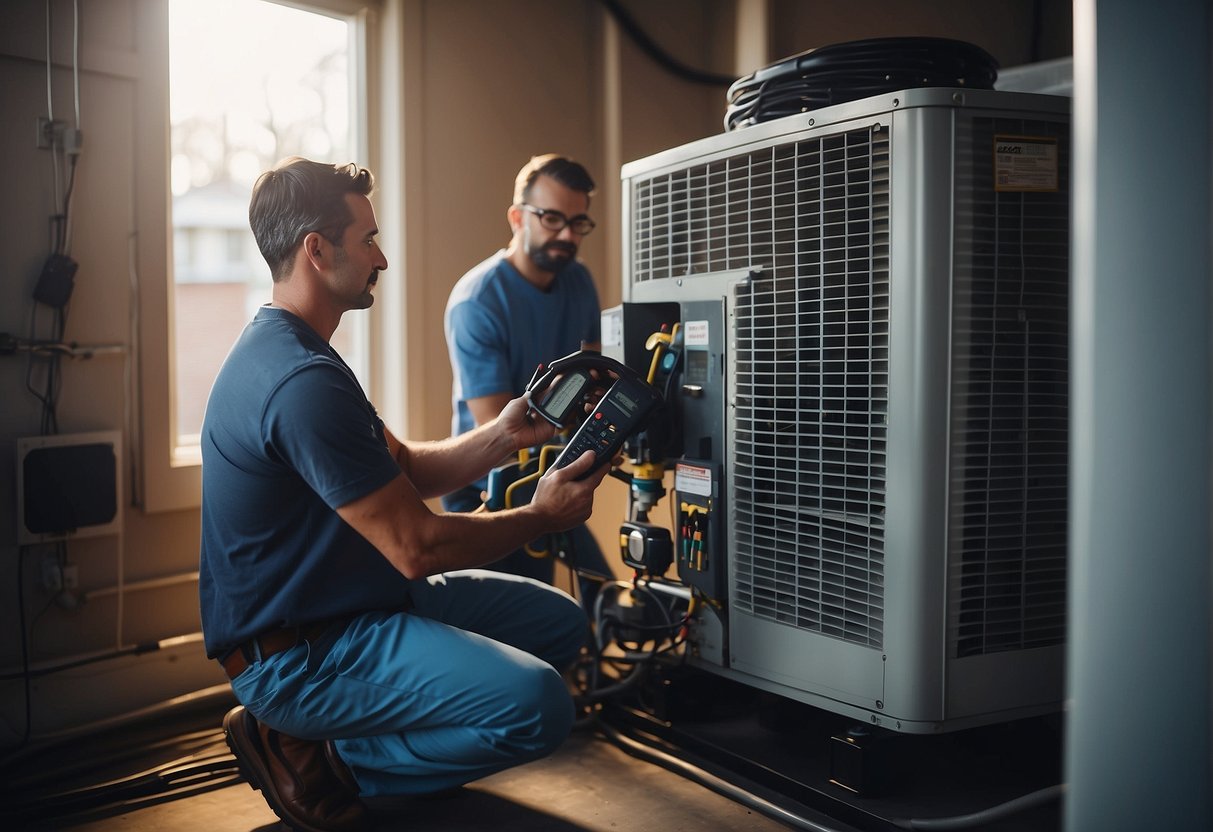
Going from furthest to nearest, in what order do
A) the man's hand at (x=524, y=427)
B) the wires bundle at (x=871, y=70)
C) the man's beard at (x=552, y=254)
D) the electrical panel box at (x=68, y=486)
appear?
the man's beard at (x=552, y=254)
the electrical panel box at (x=68, y=486)
the man's hand at (x=524, y=427)
the wires bundle at (x=871, y=70)

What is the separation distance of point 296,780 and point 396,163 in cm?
170

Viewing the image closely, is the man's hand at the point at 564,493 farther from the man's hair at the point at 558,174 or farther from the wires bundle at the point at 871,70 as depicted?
the man's hair at the point at 558,174

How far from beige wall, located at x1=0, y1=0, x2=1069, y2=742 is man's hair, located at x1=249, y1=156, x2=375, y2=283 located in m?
0.75

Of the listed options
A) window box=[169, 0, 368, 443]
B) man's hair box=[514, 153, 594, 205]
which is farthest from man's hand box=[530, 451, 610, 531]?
window box=[169, 0, 368, 443]

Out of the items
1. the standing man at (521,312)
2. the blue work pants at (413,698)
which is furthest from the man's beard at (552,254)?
the blue work pants at (413,698)

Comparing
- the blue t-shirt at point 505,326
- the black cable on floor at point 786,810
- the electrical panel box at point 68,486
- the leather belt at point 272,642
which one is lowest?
the black cable on floor at point 786,810

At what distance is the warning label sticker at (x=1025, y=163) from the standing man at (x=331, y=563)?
2.82 feet

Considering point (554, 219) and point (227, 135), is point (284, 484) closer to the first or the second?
point (554, 219)

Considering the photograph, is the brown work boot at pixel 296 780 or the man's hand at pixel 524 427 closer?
the brown work boot at pixel 296 780

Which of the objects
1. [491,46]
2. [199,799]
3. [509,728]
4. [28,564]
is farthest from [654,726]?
[491,46]

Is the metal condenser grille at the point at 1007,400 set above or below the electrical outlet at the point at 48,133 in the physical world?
below

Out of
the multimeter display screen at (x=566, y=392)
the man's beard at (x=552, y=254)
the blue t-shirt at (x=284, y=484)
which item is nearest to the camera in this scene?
the blue t-shirt at (x=284, y=484)

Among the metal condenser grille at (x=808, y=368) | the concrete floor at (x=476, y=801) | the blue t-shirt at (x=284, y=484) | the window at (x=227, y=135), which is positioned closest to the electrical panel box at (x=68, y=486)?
the window at (x=227, y=135)

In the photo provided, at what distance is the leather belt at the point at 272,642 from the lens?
1.59 metres
